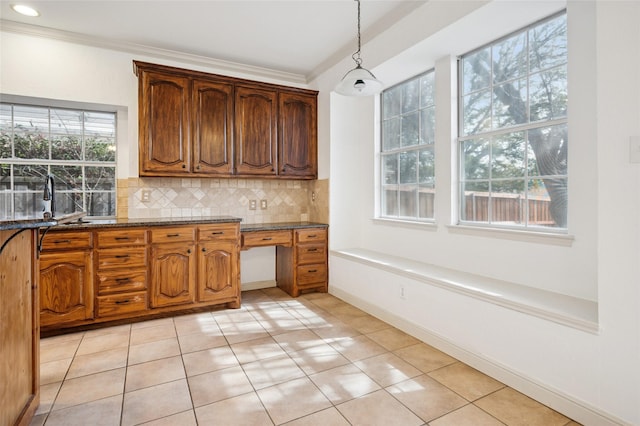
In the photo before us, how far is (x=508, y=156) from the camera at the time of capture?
273cm

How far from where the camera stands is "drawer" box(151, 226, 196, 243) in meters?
3.26

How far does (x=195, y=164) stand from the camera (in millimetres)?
3736

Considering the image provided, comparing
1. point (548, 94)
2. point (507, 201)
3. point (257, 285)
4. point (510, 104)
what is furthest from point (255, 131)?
point (548, 94)

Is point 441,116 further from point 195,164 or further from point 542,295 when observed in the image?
point 195,164

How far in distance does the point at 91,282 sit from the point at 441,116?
351cm

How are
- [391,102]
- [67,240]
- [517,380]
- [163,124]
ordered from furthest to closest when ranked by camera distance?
[391,102], [163,124], [67,240], [517,380]

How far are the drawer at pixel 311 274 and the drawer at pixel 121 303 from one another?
1652mm

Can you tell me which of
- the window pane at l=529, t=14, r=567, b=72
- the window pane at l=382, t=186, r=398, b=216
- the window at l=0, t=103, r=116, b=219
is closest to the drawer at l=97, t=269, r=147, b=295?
the window at l=0, t=103, r=116, b=219

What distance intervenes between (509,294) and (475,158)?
4.18 feet

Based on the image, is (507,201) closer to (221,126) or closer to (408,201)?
(408,201)

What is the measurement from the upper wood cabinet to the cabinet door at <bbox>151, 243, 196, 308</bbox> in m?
0.83

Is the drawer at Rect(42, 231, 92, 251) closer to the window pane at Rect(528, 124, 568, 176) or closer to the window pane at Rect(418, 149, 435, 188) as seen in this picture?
the window pane at Rect(418, 149, 435, 188)

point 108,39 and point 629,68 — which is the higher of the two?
point 108,39

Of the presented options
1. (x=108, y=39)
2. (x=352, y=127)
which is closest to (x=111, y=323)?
(x=108, y=39)
